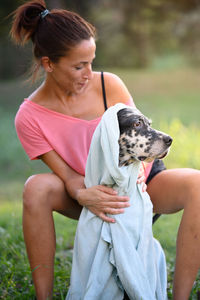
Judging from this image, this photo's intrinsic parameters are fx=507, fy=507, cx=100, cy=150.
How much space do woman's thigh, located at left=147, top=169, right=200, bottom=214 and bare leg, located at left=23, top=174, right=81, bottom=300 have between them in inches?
21.4

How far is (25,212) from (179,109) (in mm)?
8452

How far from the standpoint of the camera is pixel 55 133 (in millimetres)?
3006

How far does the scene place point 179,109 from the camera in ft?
35.6

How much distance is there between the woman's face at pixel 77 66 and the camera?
282 centimetres

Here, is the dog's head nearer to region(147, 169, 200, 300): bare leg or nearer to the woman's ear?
region(147, 169, 200, 300): bare leg

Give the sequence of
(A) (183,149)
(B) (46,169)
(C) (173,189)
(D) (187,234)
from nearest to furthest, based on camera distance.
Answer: (D) (187,234) → (C) (173,189) → (A) (183,149) → (B) (46,169)

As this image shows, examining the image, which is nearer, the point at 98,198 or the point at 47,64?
the point at 98,198

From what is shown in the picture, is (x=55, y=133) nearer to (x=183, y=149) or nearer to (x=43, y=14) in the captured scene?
(x=43, y=14)

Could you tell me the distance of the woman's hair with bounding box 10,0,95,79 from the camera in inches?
112

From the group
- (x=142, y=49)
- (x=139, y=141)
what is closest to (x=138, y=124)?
(x=139, y=141)

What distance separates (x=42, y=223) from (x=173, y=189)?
2.45ft

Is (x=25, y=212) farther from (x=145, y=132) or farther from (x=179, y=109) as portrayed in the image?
(x=179, y=109)

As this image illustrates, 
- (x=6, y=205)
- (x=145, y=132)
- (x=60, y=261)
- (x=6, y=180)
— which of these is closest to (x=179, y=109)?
(x=6, y=180)

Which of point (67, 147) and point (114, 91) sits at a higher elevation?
point (114, 91)
